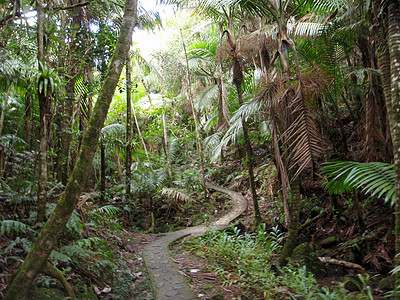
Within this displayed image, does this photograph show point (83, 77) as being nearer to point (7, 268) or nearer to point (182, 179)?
point (7, 268)

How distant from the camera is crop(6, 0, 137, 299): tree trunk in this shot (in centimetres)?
253

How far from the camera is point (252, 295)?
3406 mm

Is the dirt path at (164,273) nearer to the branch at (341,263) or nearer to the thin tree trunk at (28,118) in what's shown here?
the branch at (341,263)

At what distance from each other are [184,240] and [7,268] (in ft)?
13.7

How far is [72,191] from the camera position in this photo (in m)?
2.78

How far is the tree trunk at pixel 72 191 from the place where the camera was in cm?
253

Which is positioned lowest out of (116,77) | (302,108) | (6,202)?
(6,202)

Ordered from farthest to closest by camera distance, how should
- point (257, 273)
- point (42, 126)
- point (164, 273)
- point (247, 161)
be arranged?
point (247, 161), point (164, 273), point (257, 273), point (42, 126)

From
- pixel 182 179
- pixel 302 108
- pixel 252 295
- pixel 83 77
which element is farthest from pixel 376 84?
pixel 182 179

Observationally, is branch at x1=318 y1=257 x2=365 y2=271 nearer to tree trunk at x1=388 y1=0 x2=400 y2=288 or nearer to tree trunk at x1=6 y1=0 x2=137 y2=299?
tree trunk at x1=388 y1=0 x2=400 y2=288

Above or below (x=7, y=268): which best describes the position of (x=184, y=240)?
below

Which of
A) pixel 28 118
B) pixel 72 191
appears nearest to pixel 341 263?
pixel 72 191

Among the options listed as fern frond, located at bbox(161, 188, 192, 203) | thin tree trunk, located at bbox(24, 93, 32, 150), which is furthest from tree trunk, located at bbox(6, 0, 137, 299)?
fern frond, located at bbox(161, 188, 192, 203)

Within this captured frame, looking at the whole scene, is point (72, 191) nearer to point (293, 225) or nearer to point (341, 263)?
Answer: point (293, 225)
